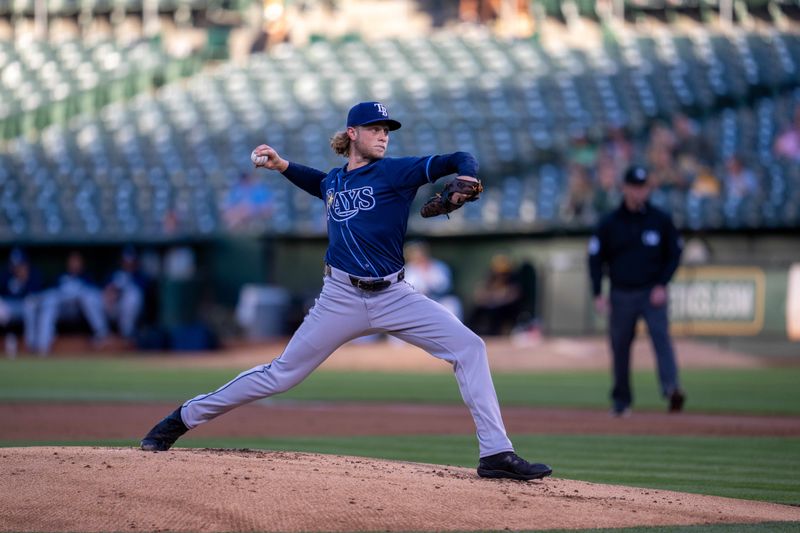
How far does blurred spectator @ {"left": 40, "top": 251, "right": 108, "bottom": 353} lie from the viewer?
67.7 ft

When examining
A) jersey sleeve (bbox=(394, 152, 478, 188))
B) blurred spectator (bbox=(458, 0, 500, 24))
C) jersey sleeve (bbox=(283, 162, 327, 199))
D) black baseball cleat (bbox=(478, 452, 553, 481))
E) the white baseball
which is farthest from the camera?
blurred spectator (bbox=(458, 0, 500, 24))

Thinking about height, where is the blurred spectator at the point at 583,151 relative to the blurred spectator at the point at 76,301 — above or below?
above

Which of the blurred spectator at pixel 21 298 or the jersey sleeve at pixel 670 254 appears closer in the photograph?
the jersey sleeve at pixel 670 254

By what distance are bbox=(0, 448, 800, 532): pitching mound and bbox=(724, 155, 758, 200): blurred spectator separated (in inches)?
607

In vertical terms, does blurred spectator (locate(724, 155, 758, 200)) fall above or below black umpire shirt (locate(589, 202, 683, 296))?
above

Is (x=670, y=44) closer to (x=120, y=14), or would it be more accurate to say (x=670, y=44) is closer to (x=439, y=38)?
(x=439, y=38)

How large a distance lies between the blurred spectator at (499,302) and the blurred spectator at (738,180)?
3823 millimetres

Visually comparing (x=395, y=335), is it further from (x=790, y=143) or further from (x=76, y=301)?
(x=790, y=143)

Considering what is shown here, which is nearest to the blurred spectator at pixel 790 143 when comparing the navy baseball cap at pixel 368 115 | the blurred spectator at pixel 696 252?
the blurred spectator at pixel 696 252

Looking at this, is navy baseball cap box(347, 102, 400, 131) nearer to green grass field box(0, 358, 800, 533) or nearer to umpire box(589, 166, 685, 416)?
green grass field box(0, 358, 800, 533)

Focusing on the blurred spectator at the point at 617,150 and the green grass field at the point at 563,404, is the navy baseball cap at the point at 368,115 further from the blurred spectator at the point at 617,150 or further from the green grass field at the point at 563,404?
the blurred spectator at the point at 617,150

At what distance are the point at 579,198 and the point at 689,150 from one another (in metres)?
2.47

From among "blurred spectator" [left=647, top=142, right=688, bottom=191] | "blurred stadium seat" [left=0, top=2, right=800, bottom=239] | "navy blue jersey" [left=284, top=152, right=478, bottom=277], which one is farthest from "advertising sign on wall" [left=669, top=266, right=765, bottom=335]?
"navy blue jersey" [left=284, top=152, right=478, bottom=277]

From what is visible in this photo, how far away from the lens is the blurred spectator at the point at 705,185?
2078 centimetres
